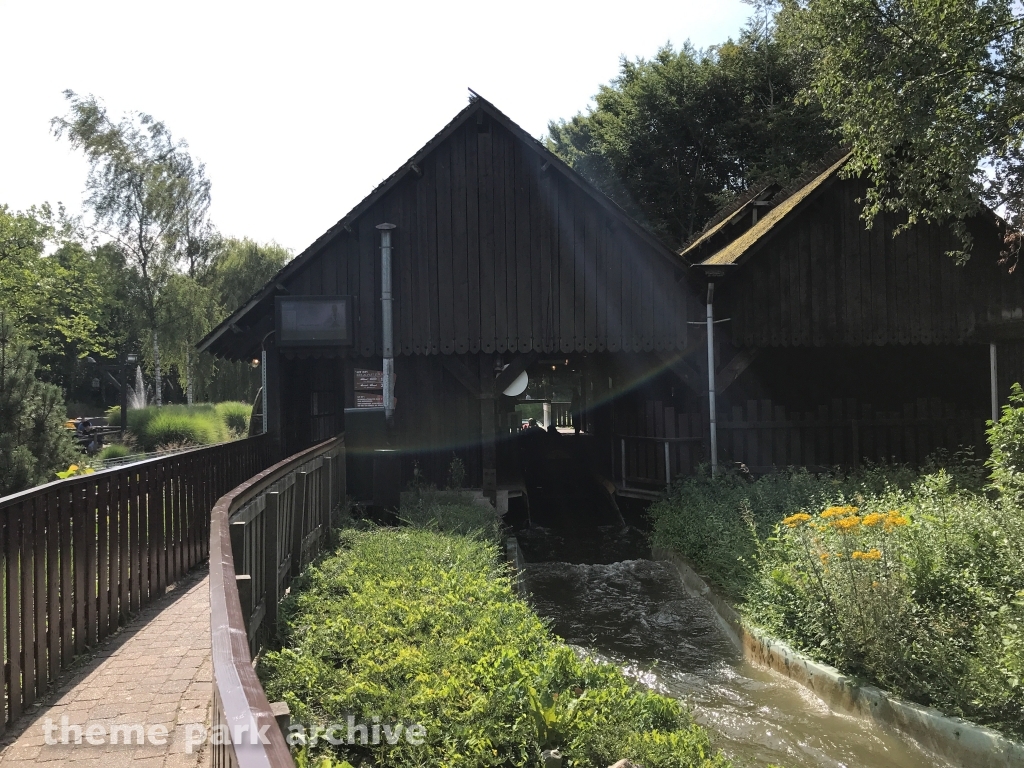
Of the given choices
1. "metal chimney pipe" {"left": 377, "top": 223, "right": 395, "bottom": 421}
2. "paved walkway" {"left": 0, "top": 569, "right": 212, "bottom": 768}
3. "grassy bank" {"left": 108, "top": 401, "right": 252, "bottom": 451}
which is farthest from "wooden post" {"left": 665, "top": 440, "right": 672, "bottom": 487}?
"grassy bank" {"left": 108, "top": 401, "right": 252, "bottom": 451}

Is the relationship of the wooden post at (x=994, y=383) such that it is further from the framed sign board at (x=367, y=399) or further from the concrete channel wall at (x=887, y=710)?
the framed sign board at (x=367, y=399)

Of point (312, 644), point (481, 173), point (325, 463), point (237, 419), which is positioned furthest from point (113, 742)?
point (237, 419)

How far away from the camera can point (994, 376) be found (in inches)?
523

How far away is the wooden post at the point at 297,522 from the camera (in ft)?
20.7

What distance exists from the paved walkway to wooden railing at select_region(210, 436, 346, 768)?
44 cm

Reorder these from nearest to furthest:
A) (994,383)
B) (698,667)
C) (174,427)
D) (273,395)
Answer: (698,667)
(273,395)
(994,383)
(174,427)

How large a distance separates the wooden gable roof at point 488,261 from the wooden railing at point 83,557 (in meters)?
4.99

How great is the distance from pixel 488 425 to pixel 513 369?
1.00 m

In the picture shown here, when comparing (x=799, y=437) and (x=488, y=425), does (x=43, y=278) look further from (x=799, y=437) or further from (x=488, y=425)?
(x=799, y=437)

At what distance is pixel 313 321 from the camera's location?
12109 millimetres

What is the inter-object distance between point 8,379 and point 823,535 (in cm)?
1771

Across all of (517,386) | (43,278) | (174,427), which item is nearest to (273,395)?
(517,386)

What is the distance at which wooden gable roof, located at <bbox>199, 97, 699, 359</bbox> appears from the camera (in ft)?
40.2

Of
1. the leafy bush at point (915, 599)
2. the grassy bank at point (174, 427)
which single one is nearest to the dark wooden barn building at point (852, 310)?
the leafy bush at point (915, 599)
